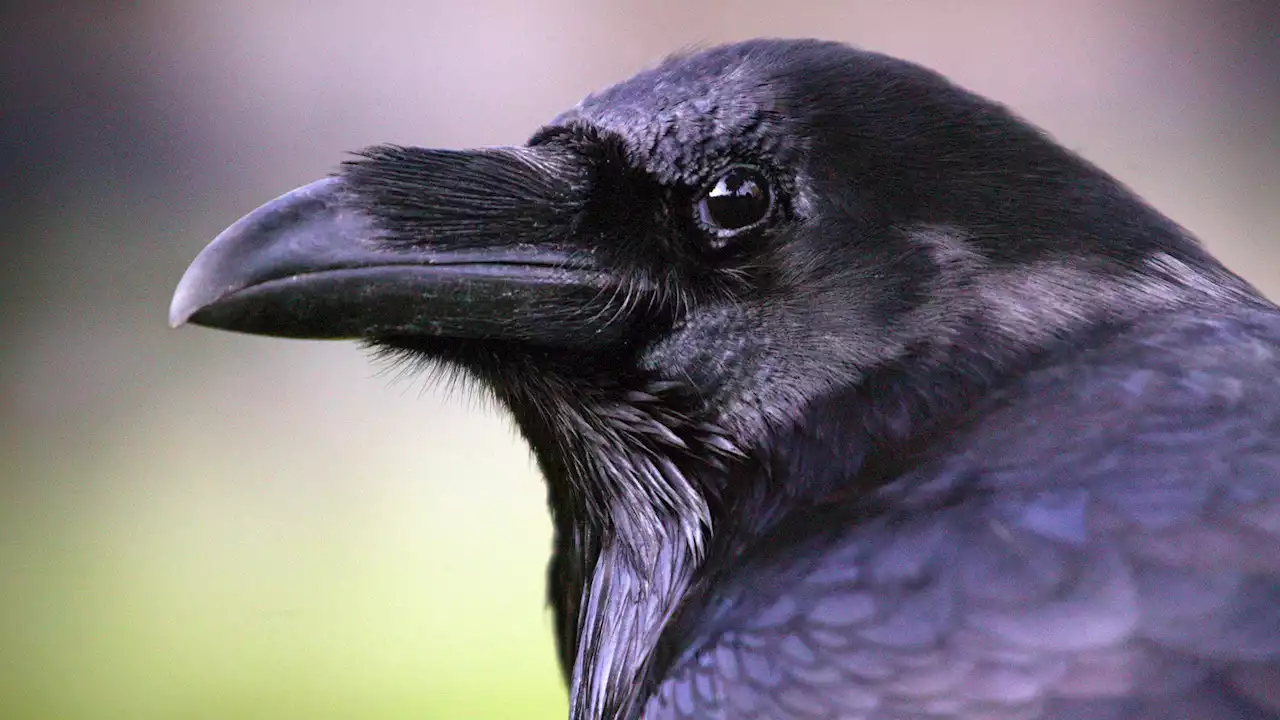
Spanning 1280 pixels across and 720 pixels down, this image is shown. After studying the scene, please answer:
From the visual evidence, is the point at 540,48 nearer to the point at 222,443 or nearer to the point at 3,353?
the point at 222,443

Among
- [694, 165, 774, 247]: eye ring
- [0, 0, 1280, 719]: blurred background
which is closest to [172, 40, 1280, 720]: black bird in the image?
[694, 165, 774, 247]: eye ring

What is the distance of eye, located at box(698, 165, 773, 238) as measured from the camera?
1793 millimetres

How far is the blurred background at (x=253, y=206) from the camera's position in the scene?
6684 millimetres

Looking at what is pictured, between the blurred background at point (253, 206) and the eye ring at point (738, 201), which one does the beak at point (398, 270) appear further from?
the blurred background at point (253, 206)

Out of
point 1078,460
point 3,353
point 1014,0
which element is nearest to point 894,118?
point 1078,460

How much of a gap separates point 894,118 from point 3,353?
7157 millimetres

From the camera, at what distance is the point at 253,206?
711cm

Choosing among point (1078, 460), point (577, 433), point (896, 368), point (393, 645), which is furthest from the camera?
point (393, 645)

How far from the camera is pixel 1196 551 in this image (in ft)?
4.59

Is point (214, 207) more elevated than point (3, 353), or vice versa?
point (214, 207)

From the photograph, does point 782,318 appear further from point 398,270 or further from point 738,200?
point 398,270

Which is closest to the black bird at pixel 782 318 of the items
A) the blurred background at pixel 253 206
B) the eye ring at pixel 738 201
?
the eye ring at pixel 738 201

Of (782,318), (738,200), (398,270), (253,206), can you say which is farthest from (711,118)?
(253,206)

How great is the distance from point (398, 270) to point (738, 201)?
47 centimetres
